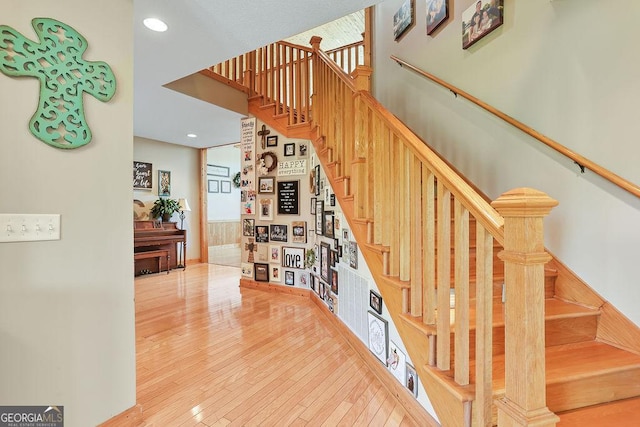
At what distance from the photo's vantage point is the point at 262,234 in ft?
13.2

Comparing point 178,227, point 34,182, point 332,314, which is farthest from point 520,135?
point 178,227

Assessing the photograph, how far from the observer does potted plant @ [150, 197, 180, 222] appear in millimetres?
5043

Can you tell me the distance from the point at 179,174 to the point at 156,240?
4.78ft

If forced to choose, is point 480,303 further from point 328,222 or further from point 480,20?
point 480,20

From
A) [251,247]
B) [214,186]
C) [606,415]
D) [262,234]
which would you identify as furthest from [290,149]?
[214,186]

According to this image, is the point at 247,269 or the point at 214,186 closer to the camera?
the point at 247,269

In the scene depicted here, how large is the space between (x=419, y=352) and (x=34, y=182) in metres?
1.87

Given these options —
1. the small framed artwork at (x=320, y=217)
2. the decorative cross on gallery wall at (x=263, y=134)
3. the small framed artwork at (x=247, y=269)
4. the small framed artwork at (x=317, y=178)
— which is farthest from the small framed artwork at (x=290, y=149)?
the small framed artwork at (x=247, y=269)

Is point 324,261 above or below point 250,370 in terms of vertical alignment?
above

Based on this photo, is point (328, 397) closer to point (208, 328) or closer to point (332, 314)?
point (332, 314)

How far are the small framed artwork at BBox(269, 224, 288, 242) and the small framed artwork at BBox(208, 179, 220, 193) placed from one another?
406 cm

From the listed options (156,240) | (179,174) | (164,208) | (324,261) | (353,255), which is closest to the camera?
(353,255)

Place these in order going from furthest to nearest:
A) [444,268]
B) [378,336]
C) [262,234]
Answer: [262,234] < [378,336] < [444,268]

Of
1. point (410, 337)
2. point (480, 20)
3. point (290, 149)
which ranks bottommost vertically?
point (410, 337)
